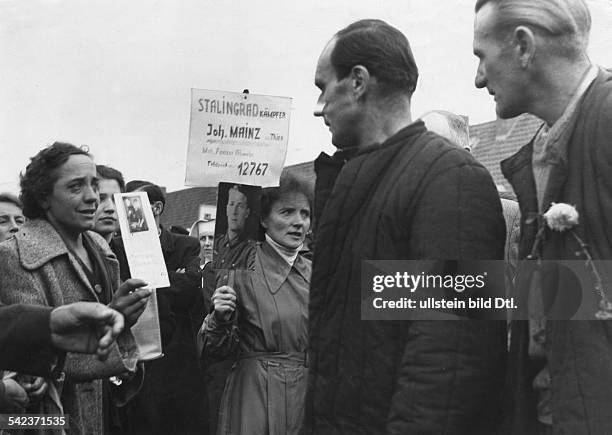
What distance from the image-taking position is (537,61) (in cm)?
233

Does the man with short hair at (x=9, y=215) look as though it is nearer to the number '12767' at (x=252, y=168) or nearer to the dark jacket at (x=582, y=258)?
the number '12767' at (x=252, y=168)

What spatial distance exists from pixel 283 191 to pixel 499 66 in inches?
94.4

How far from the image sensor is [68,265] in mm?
4012

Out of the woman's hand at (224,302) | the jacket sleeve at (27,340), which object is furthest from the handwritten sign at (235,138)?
the jacket sleeve at (27,340)

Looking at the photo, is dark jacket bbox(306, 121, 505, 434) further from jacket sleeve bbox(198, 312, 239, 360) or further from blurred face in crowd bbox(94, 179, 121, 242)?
blurred face in crowd bbox(94, 179, 121, 242)

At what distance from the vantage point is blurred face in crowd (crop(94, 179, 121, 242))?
5.34m

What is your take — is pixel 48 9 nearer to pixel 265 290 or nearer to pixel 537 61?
pixel 265 290

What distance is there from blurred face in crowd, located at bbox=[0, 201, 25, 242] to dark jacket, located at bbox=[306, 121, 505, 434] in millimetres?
3975

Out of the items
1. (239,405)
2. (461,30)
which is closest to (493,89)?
(461,30)

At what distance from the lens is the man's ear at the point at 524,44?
2.32 metres

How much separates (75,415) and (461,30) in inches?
83.2

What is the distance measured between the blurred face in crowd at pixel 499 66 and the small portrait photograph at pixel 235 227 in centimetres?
215

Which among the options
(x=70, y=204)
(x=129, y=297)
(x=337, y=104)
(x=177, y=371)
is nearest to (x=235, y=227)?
(x=70, y=204)

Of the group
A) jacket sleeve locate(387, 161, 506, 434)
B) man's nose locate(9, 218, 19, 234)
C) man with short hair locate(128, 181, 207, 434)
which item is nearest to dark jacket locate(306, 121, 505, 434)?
jacket sleeve locate(387, 161, 506, 434)
